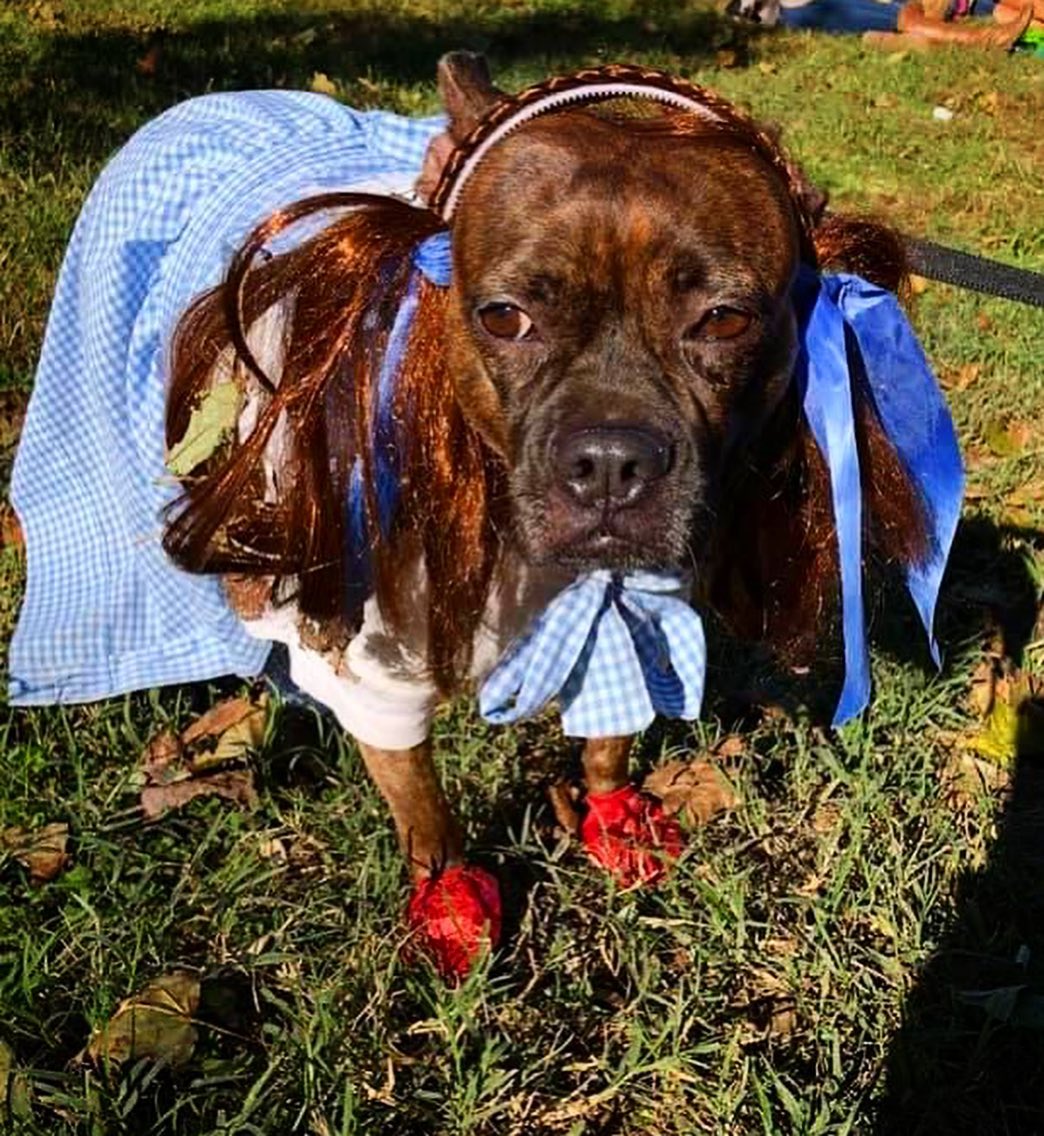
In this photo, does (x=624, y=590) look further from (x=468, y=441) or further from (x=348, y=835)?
(x=348, y=835)

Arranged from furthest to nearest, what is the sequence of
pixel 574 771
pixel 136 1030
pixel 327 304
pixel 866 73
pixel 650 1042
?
pixel 866 73, pixel 574 771, pixel 650 1042, pixel 136 1030, pixel 327 304

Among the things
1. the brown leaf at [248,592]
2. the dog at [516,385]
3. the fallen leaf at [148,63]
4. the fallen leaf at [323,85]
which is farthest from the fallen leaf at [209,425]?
the fallen leaf at [148,63]

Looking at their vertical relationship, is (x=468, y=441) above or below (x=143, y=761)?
above

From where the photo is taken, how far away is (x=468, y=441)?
1989 mm

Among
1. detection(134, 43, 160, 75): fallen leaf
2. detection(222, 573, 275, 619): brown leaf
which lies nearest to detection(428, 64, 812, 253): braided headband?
detection(222, 573, 275, 619): brown leaf

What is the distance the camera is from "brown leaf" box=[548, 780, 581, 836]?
109 inches

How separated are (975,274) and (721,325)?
69cm

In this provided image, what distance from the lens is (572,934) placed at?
2.54m

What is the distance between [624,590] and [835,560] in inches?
14.0

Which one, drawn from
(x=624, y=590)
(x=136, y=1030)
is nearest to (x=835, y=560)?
(x=624, y=590)

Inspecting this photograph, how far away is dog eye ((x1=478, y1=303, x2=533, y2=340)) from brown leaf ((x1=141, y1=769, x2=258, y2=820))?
1215mm

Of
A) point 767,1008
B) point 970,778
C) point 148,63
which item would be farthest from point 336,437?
point 148,63

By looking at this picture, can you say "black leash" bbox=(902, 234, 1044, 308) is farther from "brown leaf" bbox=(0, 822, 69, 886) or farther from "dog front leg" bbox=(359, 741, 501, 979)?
"brown leaf" bbox=(0, 822, 69, 886)

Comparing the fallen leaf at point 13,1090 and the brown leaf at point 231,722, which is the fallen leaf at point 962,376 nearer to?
the brown leaf at point 231,722
